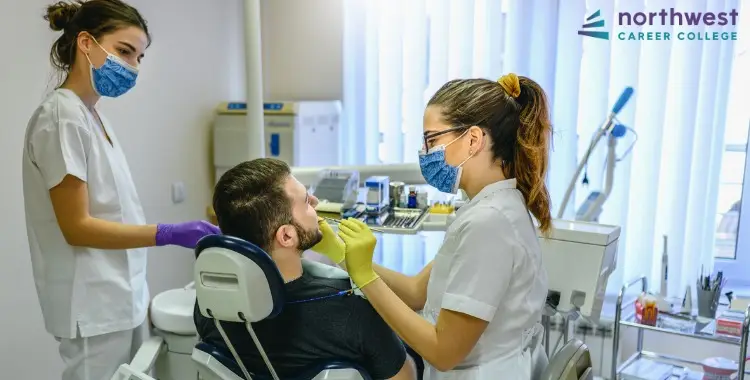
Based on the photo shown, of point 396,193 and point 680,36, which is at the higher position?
point 680,36

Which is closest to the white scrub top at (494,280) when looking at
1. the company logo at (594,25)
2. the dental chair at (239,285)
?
the dental chair at (239,285)

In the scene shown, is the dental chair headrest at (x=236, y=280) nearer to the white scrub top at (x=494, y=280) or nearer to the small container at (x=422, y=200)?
the white scrub top at (x=494, y=280)

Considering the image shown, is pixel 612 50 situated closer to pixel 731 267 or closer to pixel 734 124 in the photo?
pixel 734 124

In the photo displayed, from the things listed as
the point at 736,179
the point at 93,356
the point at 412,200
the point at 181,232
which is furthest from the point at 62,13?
the point at 736,179

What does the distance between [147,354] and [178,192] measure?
4.58 ft

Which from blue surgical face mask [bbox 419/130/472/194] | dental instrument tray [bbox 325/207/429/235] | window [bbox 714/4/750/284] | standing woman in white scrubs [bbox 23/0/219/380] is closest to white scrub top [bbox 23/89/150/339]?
standing woman in white scrubs [bbox 23/0/219/380]

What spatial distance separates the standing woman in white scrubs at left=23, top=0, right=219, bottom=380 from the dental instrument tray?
1.82 ft

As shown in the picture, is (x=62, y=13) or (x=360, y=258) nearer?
(x=360, y=258)

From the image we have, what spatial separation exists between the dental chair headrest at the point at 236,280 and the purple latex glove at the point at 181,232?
518mm

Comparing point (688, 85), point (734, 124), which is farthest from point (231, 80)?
point (734, 124)

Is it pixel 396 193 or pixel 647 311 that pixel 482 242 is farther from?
pixel 647 311

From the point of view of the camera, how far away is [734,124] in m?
2.71

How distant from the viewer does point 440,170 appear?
137 centimetres

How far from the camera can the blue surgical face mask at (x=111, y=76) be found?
173 centimetres
